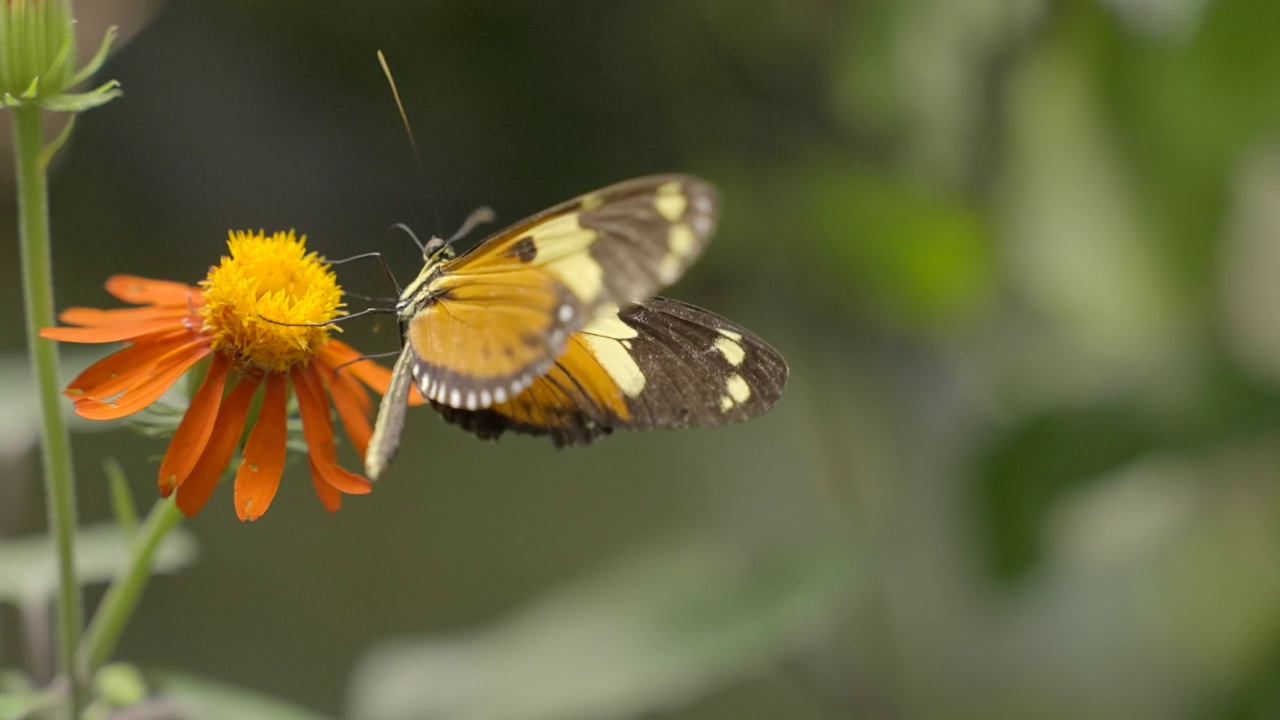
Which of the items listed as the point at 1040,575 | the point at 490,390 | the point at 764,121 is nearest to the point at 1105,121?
the point at 764,121

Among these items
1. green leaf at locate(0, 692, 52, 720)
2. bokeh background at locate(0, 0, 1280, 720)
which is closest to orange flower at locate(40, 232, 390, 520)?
green leaf at locate(0, 692, 52, 720)

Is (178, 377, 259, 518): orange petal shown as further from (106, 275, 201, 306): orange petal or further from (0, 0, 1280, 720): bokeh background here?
(0, 0, 1280, 720): bokeh background

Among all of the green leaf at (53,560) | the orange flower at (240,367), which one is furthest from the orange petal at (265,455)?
the green leaf at (53,560)

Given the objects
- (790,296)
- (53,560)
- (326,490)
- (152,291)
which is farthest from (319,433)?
(790,296)

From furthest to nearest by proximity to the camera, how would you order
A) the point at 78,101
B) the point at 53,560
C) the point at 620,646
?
the point at 620,646
the point at 53,560
the point at 78,101

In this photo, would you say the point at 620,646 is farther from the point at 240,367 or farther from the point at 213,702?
the point at 240,367

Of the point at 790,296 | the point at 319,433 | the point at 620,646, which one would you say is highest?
the point at 790,296

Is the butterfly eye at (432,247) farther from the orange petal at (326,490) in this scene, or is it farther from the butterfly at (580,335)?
the orange petal at (326,490)
